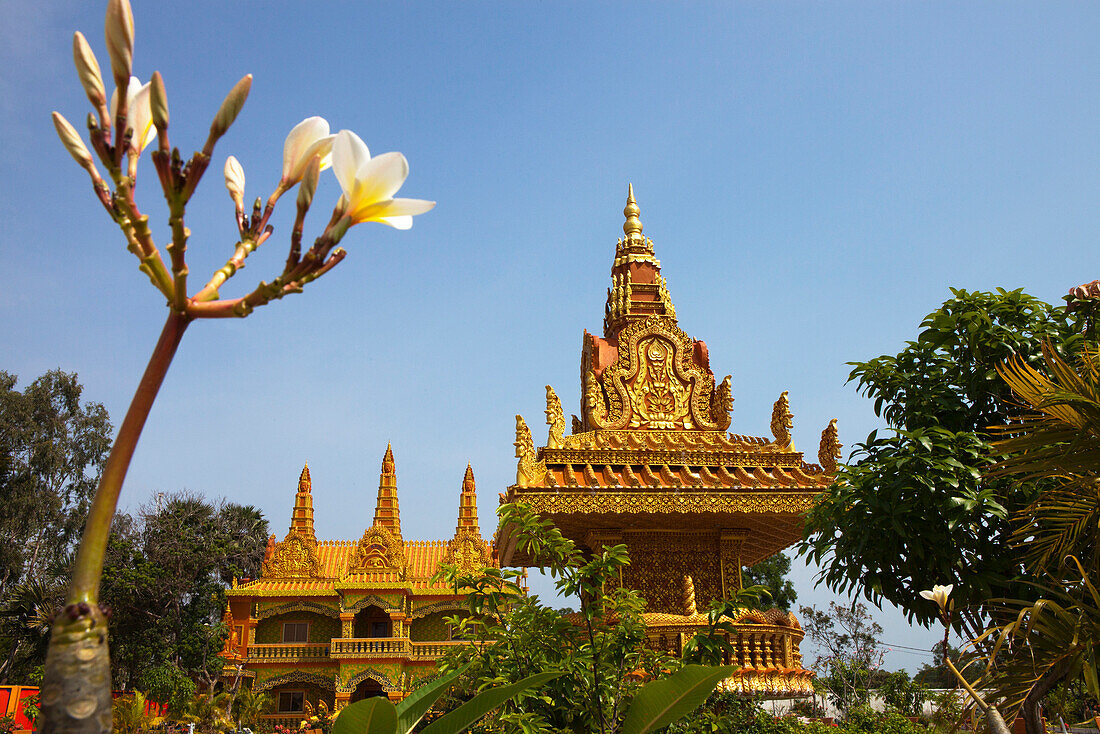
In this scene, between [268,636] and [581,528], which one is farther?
[268,636]

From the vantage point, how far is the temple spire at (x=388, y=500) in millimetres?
27281

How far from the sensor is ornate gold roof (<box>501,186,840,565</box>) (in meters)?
11.5

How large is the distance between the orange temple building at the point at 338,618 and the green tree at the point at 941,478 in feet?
63.5

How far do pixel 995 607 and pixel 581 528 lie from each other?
21.9 feet

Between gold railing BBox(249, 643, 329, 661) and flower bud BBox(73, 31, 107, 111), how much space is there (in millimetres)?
26252

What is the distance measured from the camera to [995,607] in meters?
5.89

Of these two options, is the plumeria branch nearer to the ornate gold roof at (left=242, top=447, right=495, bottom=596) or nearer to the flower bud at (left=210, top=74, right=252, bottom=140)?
the flower bud at (left=210, top=74, right=252, bottom=140)

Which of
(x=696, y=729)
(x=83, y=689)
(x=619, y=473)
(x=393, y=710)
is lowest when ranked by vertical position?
(x=696, y=729)

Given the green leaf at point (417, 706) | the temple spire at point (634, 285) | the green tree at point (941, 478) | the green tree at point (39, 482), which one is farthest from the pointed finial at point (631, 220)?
the green tree at point (39, 482)

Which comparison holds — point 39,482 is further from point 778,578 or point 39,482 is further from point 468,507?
point 778,578

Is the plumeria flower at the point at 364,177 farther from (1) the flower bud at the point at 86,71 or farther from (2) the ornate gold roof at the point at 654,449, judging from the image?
(2) the ornate gold roof at the point at 654,449

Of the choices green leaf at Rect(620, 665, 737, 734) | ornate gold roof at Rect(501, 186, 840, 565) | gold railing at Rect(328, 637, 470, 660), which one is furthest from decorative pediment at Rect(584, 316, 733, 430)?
gold railing at Rect(328, 637, 470, 660)

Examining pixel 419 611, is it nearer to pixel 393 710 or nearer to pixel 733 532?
pixel 733 532

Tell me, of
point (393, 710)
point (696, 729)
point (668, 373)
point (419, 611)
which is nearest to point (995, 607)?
point (696, 729)
